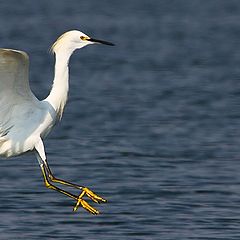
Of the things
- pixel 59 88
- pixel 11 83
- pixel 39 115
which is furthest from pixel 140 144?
pixel 11 83

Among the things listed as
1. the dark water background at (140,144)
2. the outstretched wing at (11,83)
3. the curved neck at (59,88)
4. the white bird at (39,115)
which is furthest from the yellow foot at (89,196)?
the dark water background at (140,144)

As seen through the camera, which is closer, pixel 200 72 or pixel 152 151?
pixel 152 151

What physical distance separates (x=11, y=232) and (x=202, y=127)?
824 cm

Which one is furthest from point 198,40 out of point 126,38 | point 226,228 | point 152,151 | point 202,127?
point 226,228

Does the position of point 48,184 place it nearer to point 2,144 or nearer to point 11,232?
point 2,144

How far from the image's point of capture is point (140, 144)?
21344 mm

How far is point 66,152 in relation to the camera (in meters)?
20.6

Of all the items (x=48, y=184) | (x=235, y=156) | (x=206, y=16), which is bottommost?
(x=206, y=16)

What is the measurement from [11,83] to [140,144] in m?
8.38

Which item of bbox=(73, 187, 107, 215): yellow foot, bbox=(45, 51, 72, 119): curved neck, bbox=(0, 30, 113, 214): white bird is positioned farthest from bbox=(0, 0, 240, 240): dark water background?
bbox=(45, 51, 72, 119): curved neck

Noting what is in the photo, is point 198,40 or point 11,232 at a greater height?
point 11,232

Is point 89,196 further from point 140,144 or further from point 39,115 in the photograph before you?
point 140,144

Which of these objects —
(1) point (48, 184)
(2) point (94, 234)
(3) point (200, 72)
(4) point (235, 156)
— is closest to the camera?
(1) point (48, 184)

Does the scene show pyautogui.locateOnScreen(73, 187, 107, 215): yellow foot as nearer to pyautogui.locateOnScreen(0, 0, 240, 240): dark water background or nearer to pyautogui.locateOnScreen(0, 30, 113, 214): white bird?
pyautogui.locateOnScreen(0, 30, 113, 214): white bird
